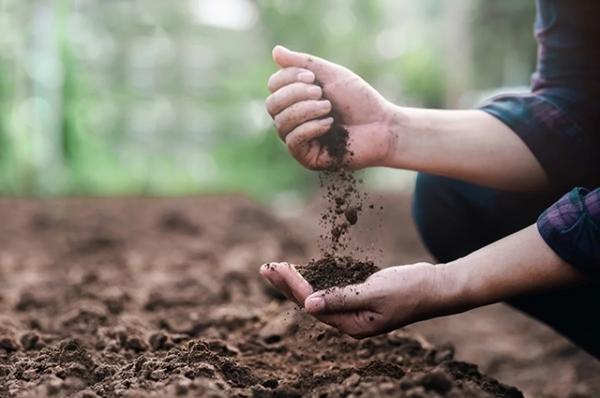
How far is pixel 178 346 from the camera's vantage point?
178 centimetres

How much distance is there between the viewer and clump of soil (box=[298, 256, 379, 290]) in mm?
1554

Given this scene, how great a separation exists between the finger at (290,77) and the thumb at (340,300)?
471 mm

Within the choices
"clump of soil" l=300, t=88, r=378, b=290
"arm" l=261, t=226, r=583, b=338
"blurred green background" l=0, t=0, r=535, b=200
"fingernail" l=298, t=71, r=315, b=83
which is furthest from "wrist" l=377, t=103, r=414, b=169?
"blurred green background" l=0, t=0, r=535, b=200

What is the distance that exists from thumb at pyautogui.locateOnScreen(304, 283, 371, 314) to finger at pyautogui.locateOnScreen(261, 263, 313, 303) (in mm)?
49

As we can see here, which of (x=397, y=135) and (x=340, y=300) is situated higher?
(x=397, y=135)

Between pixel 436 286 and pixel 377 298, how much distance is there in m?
0.12

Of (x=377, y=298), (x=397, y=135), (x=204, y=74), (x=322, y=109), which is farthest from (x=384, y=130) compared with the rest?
(x=204, y=74)

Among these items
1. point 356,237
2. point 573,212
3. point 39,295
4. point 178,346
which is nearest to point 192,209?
point 356,237

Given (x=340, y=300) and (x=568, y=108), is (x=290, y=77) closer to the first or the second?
(x=340, y=300)

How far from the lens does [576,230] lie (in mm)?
1407

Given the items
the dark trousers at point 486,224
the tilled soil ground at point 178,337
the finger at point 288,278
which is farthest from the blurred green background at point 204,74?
the finger at point 288,278

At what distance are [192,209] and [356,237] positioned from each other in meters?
1.65

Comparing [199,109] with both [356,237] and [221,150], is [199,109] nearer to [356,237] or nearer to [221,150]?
[221,150]

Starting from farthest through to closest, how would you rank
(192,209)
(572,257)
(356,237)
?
(192,209), (356,237), (572,257)
